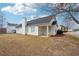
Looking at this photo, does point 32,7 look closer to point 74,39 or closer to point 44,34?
point 44,34

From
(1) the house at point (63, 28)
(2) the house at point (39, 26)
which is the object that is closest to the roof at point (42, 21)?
(2) the house at point (39, 26)

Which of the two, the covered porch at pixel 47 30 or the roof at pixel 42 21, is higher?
the roof at pixel 42 21

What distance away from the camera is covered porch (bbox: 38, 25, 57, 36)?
2.29 m

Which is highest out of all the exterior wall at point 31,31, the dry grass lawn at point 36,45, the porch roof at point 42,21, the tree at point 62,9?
the tree at point 62,9

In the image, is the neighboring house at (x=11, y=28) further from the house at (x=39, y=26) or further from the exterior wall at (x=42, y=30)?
the exterior wall at (x=42, y=30)

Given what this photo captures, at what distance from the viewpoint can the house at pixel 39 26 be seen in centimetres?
228

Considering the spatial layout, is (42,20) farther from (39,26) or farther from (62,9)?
(62,9)

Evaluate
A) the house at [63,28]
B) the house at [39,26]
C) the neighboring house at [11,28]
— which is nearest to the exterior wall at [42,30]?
the house at [39,26]

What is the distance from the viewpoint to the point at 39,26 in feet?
7.61

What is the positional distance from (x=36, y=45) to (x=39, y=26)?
24 centimetres

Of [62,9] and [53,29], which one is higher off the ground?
[62,9]

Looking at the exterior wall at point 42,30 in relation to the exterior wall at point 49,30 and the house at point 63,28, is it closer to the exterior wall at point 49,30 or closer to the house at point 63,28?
the exterior wall at point 49,30

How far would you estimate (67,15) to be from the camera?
2305 millimetres

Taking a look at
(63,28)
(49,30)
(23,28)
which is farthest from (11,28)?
(63,28)
